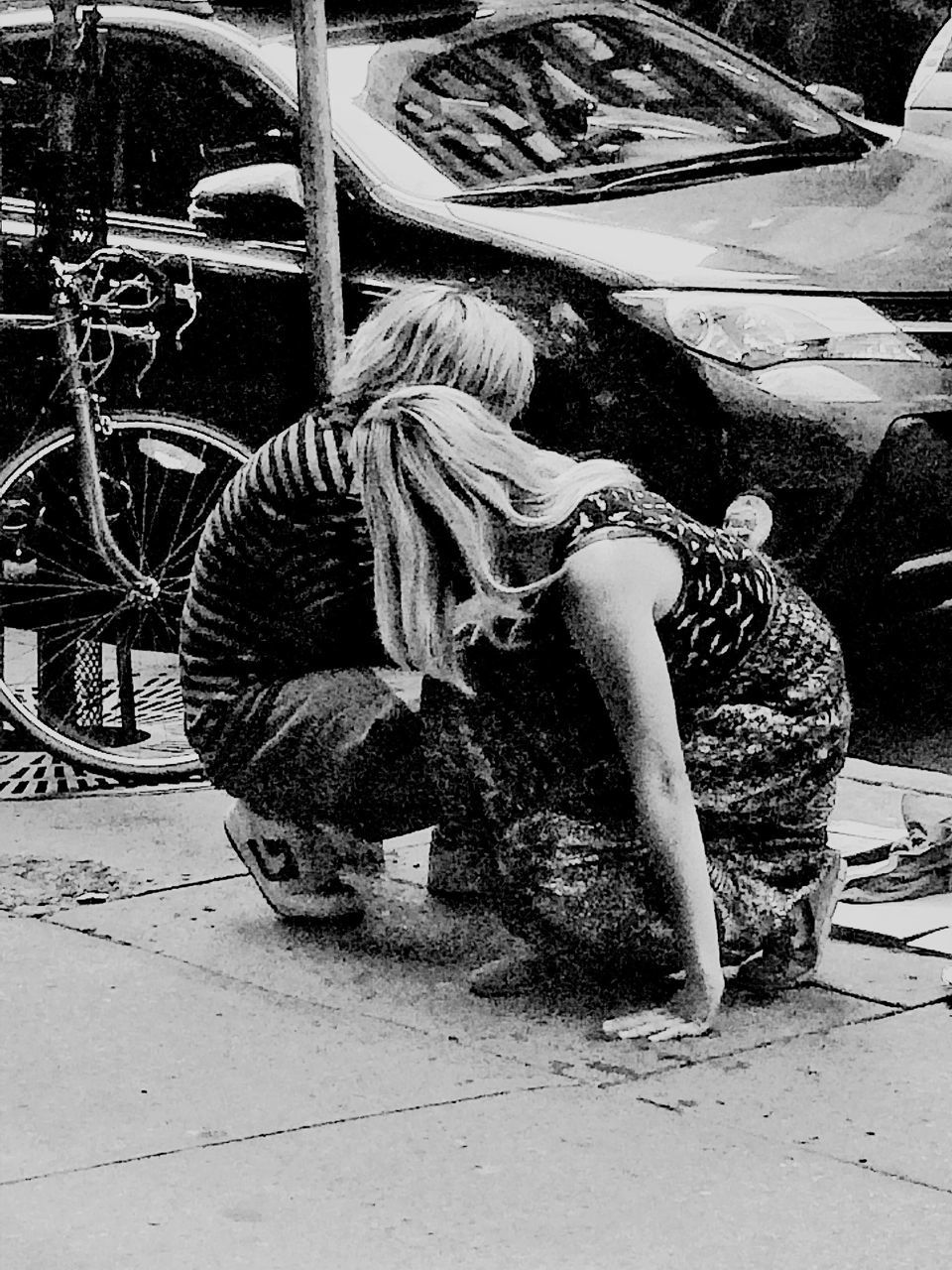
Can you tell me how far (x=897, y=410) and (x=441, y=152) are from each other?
144cm

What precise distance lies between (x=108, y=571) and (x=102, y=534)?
0.41 feet

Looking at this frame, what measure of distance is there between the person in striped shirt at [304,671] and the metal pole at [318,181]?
1.34 metres

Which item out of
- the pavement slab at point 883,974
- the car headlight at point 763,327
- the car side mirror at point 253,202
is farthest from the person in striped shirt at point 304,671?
the car side mirror at point 253,202

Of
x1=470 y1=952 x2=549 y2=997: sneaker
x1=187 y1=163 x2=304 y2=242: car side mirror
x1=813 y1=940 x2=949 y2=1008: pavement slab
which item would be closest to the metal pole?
x1=187 y1=163 x2=304 y2=242: car side mirror

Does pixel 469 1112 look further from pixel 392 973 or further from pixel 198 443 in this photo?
pixel 198 443

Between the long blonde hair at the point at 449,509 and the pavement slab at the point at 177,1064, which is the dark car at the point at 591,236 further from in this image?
the pavement slab at the point at 177,1064

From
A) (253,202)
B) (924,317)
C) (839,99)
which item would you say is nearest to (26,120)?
(253,202)

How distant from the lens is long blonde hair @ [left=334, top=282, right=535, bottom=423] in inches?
169

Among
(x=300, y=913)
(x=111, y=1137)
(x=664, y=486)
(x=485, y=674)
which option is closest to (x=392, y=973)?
(x=300, y=913)

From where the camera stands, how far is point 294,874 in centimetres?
483

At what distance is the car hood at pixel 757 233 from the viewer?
6.22 metres

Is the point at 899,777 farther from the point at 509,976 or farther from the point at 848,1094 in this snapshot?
the point at 848,1094

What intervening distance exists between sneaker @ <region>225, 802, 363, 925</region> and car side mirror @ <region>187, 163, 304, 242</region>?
2.15 meters

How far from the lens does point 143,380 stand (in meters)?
6.61
